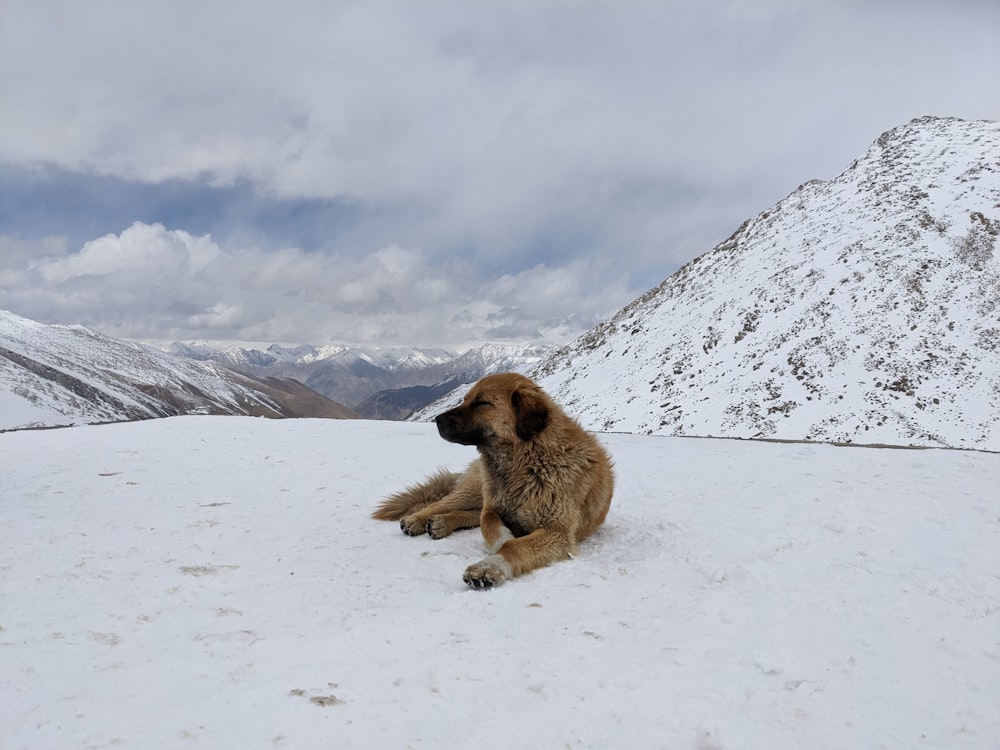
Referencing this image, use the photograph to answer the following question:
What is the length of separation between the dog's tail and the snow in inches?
10.8

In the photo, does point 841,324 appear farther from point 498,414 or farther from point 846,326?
point 498,414

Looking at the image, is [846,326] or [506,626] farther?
[846,326]

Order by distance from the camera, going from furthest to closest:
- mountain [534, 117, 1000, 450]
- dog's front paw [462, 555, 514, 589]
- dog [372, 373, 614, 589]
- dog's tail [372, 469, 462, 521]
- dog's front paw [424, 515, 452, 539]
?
mountain [534, 117, 1000, 450] < dog's tail [372, 469, 462, 521] < dog's front paw [424, 515, 452, 539] < dog [372, 373, 614, 589] < dog's front paw [462, 555, 514, 589]

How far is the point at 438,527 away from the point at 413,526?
0.27 m

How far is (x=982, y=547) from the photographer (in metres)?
4.31

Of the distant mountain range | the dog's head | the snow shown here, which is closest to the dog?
the dog's head

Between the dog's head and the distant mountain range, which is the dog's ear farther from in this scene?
the distant mountain range

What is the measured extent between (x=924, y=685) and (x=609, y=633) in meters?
1.46

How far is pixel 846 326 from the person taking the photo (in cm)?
3397

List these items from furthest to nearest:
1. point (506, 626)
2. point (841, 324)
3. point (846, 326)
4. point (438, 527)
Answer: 1. point (841, 324)
2. point (846, 326)
3. point (438, 527)
4. point (506, 626)

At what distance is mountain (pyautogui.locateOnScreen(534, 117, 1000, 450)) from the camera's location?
2781 cm

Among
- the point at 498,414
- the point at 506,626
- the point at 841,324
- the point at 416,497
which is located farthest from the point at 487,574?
the point at 841,324

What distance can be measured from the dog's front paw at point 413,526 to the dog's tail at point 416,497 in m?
0.51

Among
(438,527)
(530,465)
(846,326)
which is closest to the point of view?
(530,465)
